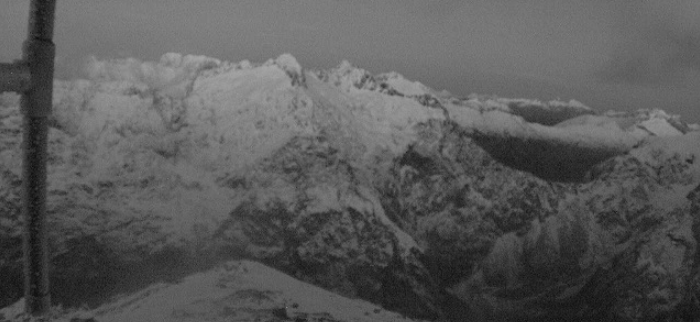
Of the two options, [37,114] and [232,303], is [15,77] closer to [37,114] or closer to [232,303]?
[37,114]

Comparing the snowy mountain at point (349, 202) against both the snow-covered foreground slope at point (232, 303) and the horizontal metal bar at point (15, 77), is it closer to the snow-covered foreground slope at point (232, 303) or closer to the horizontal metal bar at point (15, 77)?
the snow-covered foreground slope at point (232, 303)

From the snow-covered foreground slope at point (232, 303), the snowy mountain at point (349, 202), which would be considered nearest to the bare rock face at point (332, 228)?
the snowy mountain at point (349, 202)

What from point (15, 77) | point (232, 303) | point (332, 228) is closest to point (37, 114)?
point (15, 77)

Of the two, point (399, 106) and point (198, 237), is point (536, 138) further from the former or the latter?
point (198, 237)

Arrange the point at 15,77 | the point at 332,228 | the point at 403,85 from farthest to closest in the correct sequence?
the point at 403,85
the point at 332,228
the point at 15,77

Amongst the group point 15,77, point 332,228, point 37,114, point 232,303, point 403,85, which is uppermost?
point 403,85

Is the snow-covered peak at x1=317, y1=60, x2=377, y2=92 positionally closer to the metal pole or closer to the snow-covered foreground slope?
the snow-covered foreground slope
